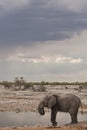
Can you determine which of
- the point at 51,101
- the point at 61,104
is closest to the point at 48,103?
the point at 51,101

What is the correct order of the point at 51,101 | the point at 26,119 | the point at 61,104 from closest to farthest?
the point at 51,101
the point at 61,104
the point at 26,119

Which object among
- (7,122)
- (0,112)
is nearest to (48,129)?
(7,122)

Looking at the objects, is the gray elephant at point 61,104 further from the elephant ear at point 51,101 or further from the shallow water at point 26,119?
the shallow water at point 26,119

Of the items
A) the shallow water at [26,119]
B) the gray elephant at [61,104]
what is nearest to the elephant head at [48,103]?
the gray elephant at [61,104]

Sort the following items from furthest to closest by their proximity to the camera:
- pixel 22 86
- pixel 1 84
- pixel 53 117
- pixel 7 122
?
pixel 1 84 → pixel 22 86 → pixel 7 122 → pixel 53 117

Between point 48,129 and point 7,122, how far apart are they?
26.1ft

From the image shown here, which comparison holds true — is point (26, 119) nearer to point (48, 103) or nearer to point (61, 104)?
point (61, 104)

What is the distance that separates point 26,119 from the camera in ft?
104

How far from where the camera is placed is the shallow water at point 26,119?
97.0 feet

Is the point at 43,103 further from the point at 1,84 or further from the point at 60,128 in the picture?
the point at 1,84

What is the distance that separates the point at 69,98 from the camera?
2728 cm

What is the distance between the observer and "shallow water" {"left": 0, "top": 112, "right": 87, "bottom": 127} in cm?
2958

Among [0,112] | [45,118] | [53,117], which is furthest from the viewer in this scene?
[0,112]

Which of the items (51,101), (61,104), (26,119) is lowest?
(26,119)
